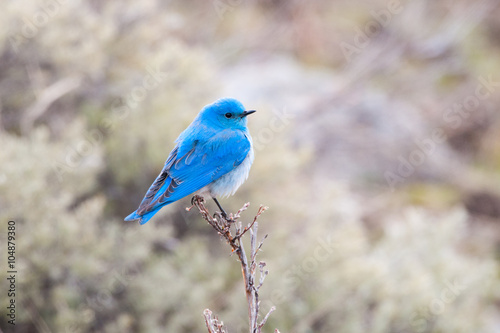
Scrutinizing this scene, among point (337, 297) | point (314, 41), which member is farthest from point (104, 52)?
point (314, 41)

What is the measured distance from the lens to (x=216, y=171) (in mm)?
3164

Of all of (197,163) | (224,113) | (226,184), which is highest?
(224,113)

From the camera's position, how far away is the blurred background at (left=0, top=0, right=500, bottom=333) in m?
4.20

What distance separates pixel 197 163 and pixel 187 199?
6.82 ft

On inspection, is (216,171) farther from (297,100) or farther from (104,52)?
(297,100)

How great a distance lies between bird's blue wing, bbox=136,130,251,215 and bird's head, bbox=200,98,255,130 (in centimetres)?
8

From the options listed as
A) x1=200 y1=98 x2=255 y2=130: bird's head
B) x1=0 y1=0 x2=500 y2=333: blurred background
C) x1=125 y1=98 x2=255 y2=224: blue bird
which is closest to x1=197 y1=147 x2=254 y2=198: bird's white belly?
x1=125 y1=98 x2=255 y2=224: blue bird

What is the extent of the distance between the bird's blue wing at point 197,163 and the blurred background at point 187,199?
145cm

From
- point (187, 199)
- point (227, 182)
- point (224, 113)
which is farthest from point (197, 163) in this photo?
point (187, 199)

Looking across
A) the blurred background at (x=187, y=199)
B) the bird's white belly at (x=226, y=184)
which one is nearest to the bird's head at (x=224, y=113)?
the bird's white belly at (x=226, y=184)

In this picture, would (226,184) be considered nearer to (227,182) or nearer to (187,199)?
(227,182)

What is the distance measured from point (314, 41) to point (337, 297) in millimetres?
5719

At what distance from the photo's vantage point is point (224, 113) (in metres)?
3.38

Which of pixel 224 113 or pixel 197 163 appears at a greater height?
pixel 224 113
